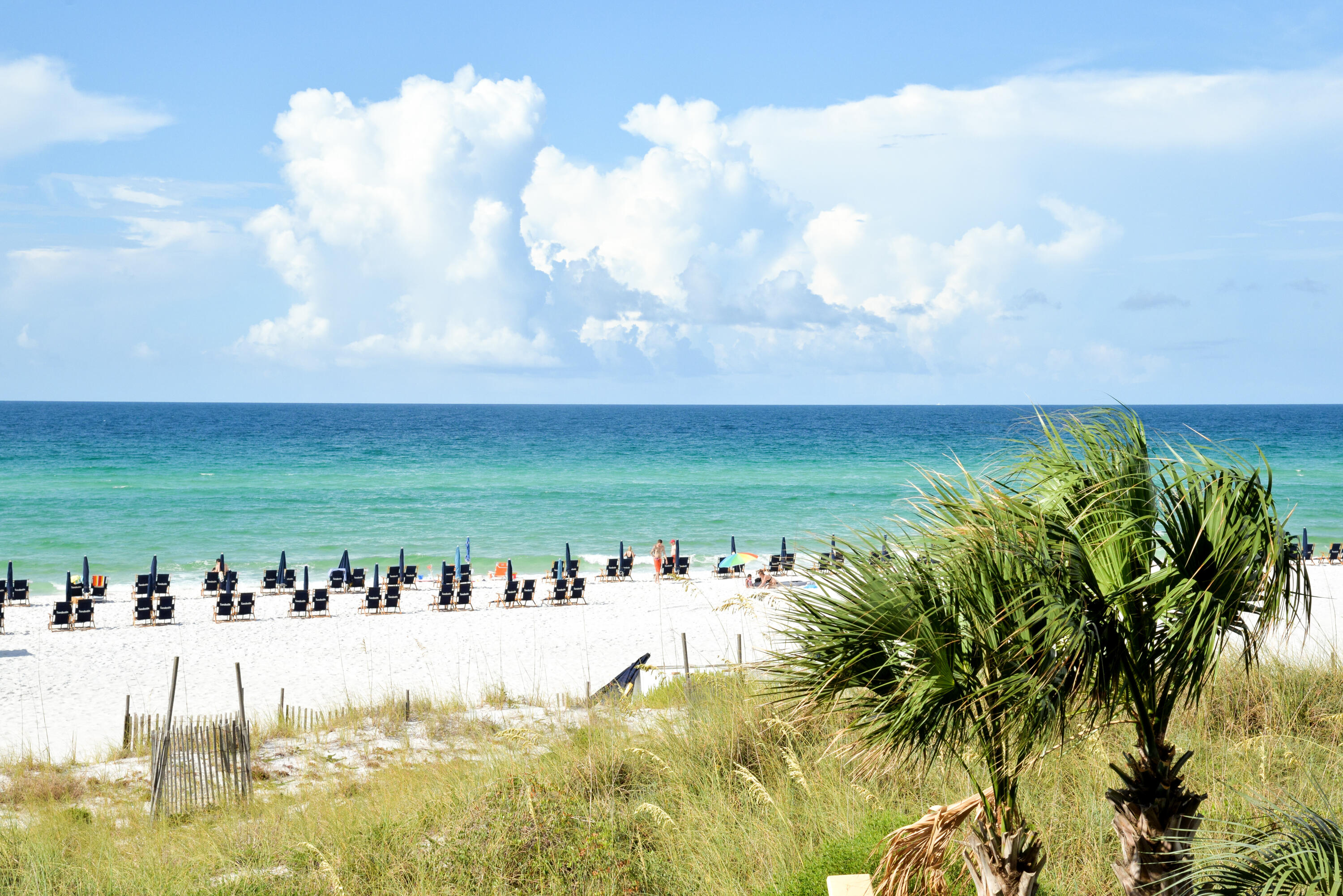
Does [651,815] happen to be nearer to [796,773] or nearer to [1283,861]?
[796,773]

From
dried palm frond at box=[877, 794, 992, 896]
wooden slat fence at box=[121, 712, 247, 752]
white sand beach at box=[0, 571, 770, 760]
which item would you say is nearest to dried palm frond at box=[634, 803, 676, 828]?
dried palm frond at box=[877, 794, 992, 896]

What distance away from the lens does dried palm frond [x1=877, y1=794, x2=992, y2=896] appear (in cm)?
332

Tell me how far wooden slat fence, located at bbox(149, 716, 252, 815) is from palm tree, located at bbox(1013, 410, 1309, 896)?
23.8 feet

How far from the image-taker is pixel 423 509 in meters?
39.8

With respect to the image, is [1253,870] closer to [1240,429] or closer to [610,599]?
[610,599]

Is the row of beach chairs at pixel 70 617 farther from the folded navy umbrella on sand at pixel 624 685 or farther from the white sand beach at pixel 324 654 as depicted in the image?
the folded navy umbrella on sand at pixel 624 685

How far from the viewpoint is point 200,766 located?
784 centimetres

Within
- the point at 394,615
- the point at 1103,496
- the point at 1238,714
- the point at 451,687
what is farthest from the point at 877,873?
the point at 394,615

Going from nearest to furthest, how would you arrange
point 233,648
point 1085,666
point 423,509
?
point 1085,666, point 233,648, point 423,509

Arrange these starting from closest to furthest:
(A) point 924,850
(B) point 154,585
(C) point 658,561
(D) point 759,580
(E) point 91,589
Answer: (A) point 924,850
(B) point 154,585
(E) point 91,589
(D) point 759,580
(C) point 658,561

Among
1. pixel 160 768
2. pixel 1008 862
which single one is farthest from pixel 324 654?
pixel 1008 862

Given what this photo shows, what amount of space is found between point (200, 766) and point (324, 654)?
8951 mm

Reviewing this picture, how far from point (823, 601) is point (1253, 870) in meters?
1.47

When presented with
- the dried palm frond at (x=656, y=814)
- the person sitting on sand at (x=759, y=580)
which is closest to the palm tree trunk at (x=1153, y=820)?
the dried palm frond at (x=656, y=814)
